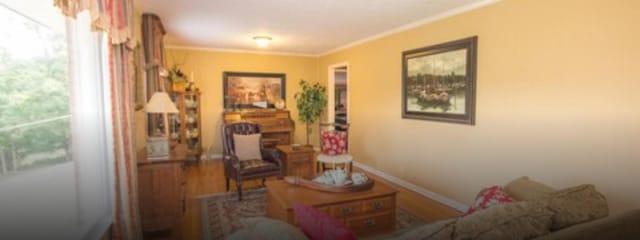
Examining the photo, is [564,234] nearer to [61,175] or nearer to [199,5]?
[61,175]

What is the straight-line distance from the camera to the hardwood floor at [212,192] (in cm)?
312

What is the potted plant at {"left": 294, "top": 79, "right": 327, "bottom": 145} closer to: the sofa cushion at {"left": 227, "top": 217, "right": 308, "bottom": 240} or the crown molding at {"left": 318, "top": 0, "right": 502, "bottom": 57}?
the crown molding at {"left": 318, "top": 0, "right": 502, "bottom": 57}

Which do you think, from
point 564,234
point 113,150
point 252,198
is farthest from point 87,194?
point 564,234

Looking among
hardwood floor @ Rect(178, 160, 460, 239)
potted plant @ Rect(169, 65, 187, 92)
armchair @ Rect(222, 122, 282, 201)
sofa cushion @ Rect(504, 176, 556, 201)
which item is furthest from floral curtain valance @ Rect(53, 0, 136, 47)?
potted plant @ Rect(169, 65, 187, 92)

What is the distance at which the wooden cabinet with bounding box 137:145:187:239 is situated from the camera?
2.70 meters

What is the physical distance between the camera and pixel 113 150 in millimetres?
2064

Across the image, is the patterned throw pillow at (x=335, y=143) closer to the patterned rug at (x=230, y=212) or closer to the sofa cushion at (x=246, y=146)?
the patterned rug at (x=230, y=212)

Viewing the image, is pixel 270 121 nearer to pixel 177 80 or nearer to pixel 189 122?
pixel 189 122

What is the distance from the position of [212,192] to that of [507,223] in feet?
12.2

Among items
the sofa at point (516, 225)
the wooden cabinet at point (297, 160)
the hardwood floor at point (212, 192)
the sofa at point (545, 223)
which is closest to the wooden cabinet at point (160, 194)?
the hardwood floor at point (212, 192)

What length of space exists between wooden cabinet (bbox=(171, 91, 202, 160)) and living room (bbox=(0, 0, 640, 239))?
4.1 inches

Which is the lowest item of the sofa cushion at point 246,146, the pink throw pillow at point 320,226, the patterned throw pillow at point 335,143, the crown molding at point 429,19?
the sofa cushion at point 246,146

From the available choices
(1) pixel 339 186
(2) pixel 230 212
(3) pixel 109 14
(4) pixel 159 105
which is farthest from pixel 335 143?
(3) pixel 109 14

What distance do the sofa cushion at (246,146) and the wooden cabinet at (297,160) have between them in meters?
0.36
